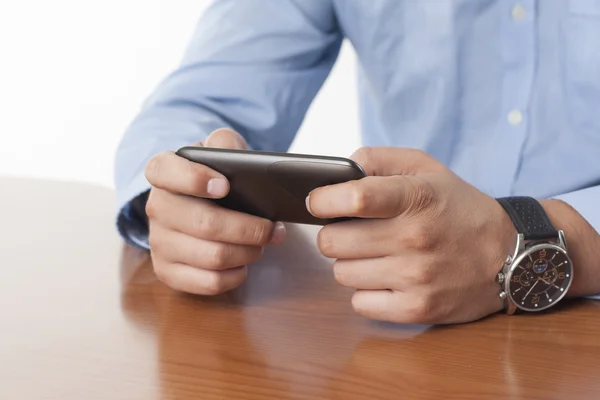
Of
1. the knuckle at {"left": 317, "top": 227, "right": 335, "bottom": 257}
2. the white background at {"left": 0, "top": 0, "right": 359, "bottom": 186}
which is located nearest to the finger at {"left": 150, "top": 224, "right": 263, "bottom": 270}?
the knuckle at {"left": 317, "top": 227, "right": 335, "bottom": 257}

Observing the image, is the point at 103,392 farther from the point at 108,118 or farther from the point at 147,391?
the point at 108,118

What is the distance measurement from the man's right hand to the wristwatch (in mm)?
239

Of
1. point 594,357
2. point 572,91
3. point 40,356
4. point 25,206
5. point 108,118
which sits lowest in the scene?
point 108,118

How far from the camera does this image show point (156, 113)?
3.79 feet

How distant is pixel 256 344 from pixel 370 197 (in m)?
0.17

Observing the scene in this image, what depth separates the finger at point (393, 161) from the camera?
857 mm

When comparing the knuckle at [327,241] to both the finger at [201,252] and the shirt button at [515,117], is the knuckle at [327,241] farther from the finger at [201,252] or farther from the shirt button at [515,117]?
the shirt button at [515,117]

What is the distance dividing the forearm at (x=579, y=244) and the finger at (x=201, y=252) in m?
0.33

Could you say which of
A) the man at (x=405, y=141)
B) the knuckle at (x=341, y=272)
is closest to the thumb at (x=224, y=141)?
the man at (x=405, y=141)

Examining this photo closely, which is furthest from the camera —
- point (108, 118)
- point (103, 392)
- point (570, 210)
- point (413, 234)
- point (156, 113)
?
point (108, 118)

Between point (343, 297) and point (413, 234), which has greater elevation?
point (413, 234)

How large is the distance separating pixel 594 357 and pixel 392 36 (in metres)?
0.68

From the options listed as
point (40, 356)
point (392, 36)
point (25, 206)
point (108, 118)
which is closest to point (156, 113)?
point (25, 206)

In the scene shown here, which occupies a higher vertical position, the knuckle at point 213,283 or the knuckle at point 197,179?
the knuckle at point 197,179
